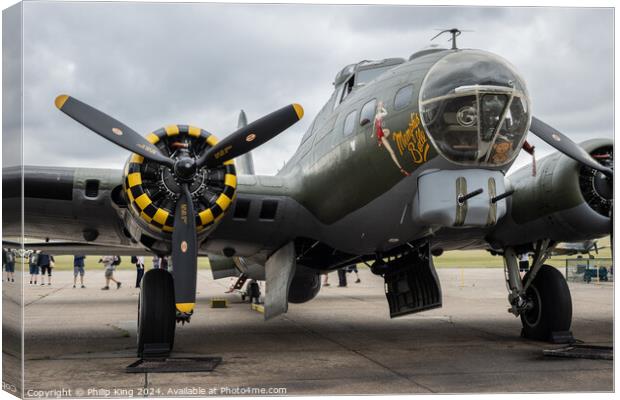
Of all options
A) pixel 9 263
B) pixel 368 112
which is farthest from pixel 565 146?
pixel 9 263

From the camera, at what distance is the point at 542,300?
10.6 metres

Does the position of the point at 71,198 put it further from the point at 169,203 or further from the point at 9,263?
the point at 9,263

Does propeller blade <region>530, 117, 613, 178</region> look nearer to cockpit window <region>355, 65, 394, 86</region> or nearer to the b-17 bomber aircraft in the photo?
the b-17 bomber aircraft

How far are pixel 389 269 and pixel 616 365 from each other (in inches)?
152

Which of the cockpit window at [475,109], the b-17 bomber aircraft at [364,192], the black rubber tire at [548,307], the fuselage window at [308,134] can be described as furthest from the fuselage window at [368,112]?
the black rubber tire at [548,307]

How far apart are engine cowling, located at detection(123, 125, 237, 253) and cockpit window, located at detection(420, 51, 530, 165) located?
289cm

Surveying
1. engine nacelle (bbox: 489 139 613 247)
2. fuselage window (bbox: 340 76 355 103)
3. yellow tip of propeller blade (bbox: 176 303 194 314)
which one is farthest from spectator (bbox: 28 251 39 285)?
engine nacelle (bbox: 489 139 613 247)

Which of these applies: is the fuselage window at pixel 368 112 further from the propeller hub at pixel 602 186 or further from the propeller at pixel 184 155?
the propeller hub at pixel 602 186

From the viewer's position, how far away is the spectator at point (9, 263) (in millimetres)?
6426

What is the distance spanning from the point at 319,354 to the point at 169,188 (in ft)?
9.87

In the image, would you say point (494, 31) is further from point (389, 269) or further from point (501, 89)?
point (389, 269)

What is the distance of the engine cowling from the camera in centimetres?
832

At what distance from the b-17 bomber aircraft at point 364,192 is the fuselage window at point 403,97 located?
0.05ft

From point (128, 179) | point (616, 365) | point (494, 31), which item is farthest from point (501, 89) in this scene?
point (128, 179)
